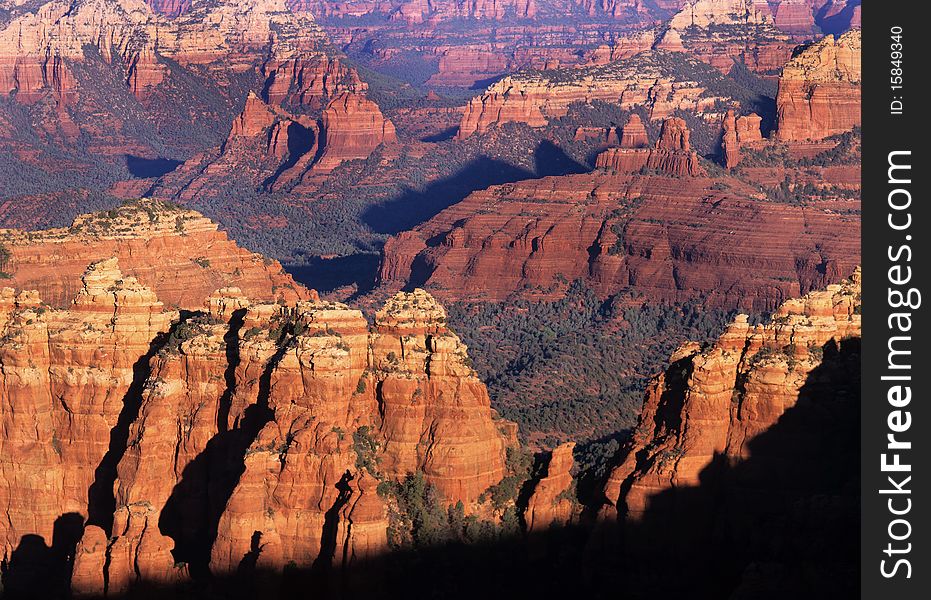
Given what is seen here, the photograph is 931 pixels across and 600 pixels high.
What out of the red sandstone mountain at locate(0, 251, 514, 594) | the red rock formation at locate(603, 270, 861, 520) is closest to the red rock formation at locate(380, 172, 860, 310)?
the red sandstone mountain at locate(0, 251, 514, 594)

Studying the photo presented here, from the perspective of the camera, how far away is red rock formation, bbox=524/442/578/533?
235ft

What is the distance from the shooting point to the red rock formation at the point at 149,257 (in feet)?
313

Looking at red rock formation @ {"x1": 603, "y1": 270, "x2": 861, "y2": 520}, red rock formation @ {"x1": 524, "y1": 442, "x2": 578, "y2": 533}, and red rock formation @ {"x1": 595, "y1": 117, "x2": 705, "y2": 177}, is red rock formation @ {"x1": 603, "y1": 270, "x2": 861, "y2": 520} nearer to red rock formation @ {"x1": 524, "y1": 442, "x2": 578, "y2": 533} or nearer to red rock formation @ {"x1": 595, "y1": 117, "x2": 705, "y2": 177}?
red rock formation @ {"x1": 524, "y1": 442, "x2": 578, "y2": 533}

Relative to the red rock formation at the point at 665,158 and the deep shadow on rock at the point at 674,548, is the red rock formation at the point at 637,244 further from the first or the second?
the deep shadow on rock at the point at 674,548

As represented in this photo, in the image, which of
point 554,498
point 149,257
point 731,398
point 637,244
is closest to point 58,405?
point 554,498

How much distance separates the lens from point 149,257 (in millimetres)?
98688

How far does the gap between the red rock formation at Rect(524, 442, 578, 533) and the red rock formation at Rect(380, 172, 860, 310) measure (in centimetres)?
7319

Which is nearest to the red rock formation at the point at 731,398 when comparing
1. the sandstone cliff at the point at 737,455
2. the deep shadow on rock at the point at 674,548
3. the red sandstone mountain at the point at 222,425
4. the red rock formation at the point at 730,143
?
the sandstone cliff at the point at 737,455

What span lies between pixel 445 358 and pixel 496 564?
643 centimetres

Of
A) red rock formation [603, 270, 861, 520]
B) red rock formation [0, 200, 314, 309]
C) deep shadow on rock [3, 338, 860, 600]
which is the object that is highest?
red rock formation [0, 200, 314, 309]

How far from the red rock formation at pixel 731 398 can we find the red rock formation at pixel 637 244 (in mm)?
74999

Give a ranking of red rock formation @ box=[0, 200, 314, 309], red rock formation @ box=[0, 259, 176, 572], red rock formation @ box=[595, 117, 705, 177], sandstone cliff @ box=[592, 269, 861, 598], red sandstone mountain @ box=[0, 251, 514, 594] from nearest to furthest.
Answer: sandstone cliff @ box=[592, 269, 861, 598] → red sandstone mountain @ box=[0, 251, 514, 594] → red rock formation @ box=[0, 259, 176, 572] → red rock formation @ box=[0, 200, 314, 309] → red rock formation @ box=[595, 117, 705, 177]

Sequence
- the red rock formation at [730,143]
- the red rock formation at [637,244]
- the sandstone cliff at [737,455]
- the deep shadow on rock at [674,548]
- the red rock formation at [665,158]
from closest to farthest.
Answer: the deep shadow on rock at [674,548] → the sandstone cliff at [737,455] → the red rock formation at [637,244] → the red rock formation at [665,158] → the red rock formation at [730,143]

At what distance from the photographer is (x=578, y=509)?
72.8 meters
